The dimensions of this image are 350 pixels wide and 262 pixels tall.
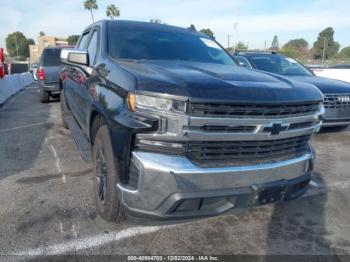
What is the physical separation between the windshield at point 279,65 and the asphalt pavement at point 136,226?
345cm

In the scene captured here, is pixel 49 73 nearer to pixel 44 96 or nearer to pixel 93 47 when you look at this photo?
pixel 44 96

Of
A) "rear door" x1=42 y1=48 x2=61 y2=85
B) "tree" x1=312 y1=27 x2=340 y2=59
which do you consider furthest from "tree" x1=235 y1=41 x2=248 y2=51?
"rear door" x1=42 y1=48 x2=61 y2=85

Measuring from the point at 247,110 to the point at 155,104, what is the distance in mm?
687

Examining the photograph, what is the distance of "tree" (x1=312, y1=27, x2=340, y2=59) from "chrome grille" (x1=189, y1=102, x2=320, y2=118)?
92162 millimetres

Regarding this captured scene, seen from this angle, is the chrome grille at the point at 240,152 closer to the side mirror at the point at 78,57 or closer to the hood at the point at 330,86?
the side mirror at the point at 78,57

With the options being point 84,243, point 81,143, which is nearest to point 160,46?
point 81,143

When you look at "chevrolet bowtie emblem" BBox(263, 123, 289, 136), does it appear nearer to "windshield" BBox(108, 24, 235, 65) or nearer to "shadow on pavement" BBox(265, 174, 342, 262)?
"shadow on pavement" BBox(265, 174, 342, 262)

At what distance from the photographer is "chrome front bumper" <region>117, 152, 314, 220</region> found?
7.69 feet

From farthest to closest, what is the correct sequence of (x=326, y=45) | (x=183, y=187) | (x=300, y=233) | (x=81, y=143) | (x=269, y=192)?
(x=326, y=45) → (x=81, y=143) → (x=300, y=233) → (x=269, y=192) → (x=183, y=187)

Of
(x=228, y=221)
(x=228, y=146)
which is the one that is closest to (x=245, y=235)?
(x=228, y=221)

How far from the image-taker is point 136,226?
10.5 ft

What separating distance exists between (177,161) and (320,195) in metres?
2.47

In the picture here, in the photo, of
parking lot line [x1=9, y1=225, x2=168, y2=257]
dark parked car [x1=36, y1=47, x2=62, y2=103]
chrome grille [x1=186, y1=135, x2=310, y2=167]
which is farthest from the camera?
dark parked car [x1=36, y1=47, x2=62, y2=103]

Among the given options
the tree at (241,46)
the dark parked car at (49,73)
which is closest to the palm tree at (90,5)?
the tree at (241,46)
